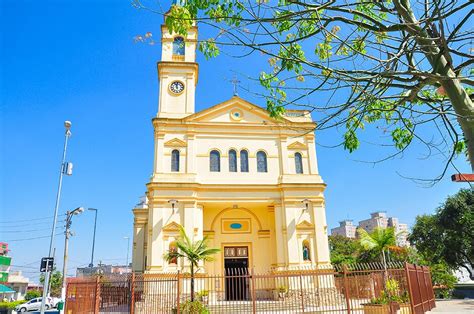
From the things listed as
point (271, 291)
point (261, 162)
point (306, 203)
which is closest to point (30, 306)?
point (271, 291)

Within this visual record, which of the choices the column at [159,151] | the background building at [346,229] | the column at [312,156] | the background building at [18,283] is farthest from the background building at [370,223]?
the column at [159,151]

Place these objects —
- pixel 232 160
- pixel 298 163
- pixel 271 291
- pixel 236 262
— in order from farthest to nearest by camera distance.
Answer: pixel 298 163 < pixel 232 160 < pixel 236 262 < pixel 271 291

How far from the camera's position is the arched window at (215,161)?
22253mm

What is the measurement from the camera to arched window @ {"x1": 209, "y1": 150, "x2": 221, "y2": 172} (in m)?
22.3

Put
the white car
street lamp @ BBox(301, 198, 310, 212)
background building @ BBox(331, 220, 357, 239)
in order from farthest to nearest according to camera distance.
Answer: background building @ BBox(331, 220, 357, 239), the white car, street lamp @ BBox(301, 198, 310, 212)

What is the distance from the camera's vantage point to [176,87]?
2391 cm

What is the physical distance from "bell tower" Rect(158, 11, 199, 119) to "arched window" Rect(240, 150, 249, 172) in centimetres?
433

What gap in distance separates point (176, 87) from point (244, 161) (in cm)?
681

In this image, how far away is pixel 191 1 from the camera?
444cm

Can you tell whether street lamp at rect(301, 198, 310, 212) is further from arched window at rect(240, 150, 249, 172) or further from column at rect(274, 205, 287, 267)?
arched window at rect(240, 150, 249, 172)

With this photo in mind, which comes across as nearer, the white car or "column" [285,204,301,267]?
"column" [285,204,301,267]

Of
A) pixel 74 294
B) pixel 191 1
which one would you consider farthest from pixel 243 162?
pixel 191 1

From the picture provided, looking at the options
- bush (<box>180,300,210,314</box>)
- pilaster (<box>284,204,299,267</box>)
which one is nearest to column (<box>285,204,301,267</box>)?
pilaster (<box>284,204,299,267</box>)

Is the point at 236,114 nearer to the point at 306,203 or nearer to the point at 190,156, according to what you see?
the point at 190,156
